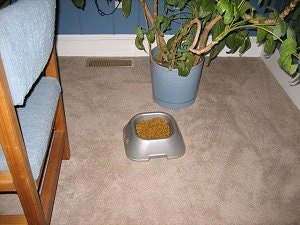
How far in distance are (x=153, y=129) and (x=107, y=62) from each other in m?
1.00

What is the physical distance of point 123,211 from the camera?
111 cm

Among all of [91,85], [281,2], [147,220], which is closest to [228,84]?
[281,2]

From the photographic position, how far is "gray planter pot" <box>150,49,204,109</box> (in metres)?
1.54

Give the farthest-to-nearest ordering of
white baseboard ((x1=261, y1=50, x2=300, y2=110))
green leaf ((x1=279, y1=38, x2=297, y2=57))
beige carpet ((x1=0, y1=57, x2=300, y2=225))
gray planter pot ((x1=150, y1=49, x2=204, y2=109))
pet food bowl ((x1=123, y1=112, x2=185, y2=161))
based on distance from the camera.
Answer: white baseboard ((x1=261, y1=50, x2=300, y2=110)), gray planter pot ((x1=150, y1=49, x2=204, y2=109)), pet food bowl ((x1=123, y1=112, x2=185, y2=161)), beige carpet ((x1=0, y1=57, x2=300, y2=225)), green leaf ((x1=279, y1=38, x2=297, y2=57))

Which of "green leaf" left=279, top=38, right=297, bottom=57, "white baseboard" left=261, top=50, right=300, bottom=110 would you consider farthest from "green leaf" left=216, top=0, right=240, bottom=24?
"white baseboard" left=261, top=50, right=300, bottom=110

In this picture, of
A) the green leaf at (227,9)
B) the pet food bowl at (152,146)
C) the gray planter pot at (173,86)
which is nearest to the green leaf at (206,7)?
the green leaf at (227,9)

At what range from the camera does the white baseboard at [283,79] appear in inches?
68.5

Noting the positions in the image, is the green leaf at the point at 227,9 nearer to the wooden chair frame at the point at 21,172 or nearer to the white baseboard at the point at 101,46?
the wooden chair frame at the point at 21,172

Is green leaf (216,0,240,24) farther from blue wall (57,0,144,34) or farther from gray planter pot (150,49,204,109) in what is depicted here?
blue wall (57,0,144,34)

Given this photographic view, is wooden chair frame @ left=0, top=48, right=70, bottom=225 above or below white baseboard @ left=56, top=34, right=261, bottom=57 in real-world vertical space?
above

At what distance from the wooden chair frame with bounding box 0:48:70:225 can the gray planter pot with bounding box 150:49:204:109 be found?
0.67 metres

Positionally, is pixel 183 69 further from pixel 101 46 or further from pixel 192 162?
pixel 101 46

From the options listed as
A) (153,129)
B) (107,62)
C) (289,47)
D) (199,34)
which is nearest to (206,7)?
(199,34)

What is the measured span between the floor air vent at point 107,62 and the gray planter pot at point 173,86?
509 millimetres
